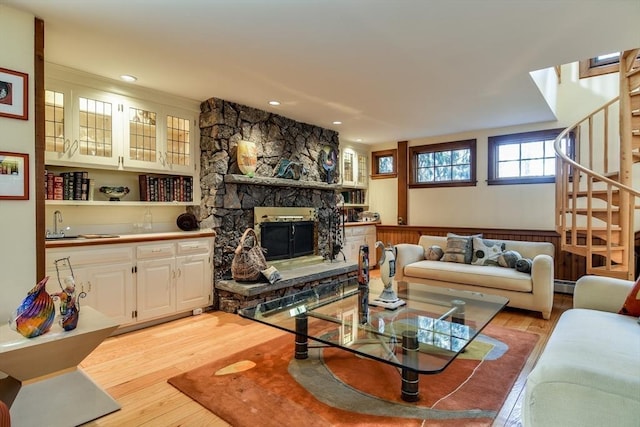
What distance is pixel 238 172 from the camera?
4.11m

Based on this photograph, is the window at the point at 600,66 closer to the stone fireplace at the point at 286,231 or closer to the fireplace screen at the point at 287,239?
the stone fireplace at the point at 286,231

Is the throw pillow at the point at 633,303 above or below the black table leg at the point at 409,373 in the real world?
above

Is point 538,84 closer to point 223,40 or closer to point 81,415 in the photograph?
point 223,40

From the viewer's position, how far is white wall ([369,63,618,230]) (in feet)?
15.2

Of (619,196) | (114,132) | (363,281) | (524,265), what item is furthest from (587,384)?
Answer: (114,132)

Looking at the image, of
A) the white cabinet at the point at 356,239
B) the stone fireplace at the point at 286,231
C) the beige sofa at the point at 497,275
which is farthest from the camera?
the white cabinet at the point at 356,239

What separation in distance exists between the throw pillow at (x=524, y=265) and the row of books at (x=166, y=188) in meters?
3.76

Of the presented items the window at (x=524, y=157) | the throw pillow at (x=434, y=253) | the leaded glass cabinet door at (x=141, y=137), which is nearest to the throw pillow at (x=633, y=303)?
the throw pillow at (x=434, y=253)

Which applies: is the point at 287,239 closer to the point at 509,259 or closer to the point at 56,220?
the point at 56,220

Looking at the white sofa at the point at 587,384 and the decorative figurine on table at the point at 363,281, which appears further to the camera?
the decorative figurine on table at the point at 363,281

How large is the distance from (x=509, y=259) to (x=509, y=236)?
118cm

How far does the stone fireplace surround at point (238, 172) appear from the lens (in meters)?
3.92

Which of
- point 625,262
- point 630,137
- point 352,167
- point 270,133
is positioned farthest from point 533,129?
point 270,133

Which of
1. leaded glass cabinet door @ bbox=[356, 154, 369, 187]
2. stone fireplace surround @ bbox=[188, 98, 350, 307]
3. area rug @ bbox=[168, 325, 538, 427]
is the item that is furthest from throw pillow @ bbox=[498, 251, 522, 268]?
leaded glass cabinet door @ bbox=[356, 154, 369, 187]
